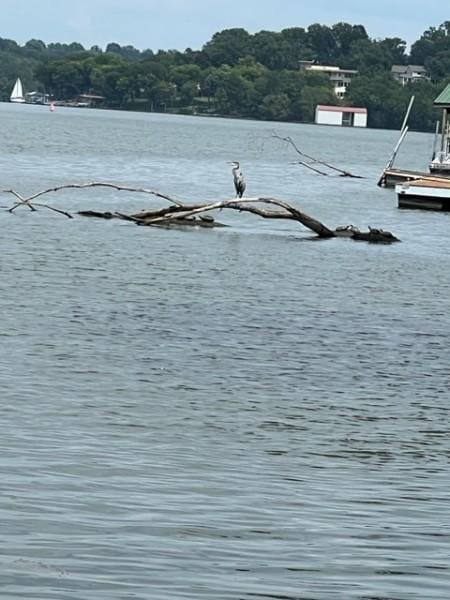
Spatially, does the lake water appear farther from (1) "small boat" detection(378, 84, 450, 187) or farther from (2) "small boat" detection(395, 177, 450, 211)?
(1) "small boat" detection(378, 84, 450, 187)

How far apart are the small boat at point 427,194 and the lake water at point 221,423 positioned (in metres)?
19.9

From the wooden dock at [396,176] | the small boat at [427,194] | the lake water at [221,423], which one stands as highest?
the lake water at [221,423]

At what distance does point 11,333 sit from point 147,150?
111m

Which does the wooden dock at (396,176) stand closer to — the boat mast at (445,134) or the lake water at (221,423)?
the boat mast at (445,134)

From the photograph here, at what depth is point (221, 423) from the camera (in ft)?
65.3

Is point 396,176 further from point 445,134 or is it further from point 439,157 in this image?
point 445,134

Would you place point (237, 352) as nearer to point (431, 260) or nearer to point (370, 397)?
point (370, 397)

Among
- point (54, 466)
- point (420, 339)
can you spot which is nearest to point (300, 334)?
point (420, 339)

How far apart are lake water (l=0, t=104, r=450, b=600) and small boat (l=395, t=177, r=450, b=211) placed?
1994 centimetres

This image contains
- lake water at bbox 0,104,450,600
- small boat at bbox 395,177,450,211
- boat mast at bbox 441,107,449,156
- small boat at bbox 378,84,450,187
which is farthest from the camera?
boat mast at bbox 441,107,449,156

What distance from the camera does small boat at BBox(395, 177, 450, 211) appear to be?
218 feet

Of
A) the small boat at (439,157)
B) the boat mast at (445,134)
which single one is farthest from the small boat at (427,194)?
the boat mast at (445,134)

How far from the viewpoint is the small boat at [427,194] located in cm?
6654

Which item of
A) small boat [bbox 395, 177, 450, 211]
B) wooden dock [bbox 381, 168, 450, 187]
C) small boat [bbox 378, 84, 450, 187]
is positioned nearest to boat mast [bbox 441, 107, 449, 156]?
small boat [bbox 378, 84, 450, 187]
